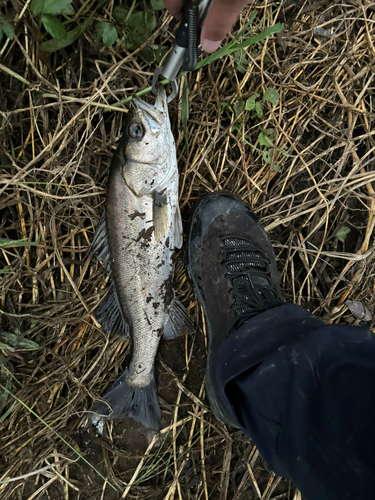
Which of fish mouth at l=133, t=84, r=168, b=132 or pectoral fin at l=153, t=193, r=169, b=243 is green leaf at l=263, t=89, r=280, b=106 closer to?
fish mouth at l=133, t=84, r=168, b=132

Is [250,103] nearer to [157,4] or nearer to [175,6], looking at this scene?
[157,4]

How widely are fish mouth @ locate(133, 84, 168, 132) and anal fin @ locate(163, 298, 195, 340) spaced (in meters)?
1.17

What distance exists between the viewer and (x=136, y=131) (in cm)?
183

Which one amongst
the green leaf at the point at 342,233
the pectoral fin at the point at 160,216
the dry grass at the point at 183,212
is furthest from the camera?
the green leaf at the point at 342,233

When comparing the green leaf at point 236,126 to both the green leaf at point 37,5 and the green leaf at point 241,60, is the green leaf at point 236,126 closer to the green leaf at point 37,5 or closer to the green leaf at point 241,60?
the green leaf at point 241,60

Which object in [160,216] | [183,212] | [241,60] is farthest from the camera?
[183,212]

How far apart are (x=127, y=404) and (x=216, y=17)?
228cm

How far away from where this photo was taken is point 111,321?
7.23ft

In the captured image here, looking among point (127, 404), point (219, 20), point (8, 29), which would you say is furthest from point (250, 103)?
point (127, 404)

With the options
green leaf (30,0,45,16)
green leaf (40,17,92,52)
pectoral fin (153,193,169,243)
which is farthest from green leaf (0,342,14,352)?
green leaf (30,0,45,16)

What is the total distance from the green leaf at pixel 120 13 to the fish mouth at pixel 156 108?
0.51 meters

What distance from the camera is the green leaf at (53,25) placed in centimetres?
174

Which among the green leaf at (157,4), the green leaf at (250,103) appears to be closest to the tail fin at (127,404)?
the green leaf at (250,103)

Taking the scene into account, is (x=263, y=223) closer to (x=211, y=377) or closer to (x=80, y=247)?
(x=211, y=377)
